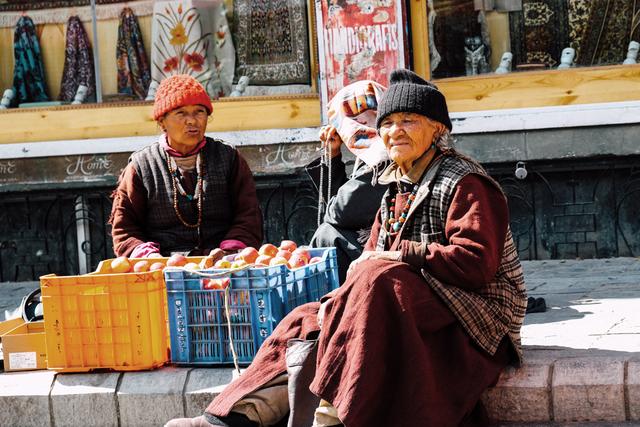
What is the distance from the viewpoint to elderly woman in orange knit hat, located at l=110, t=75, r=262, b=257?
6.03m

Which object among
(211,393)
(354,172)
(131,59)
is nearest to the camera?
(211,393)

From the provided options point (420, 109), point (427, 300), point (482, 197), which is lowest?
point (427, 300)

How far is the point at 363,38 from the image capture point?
8758 millimetres

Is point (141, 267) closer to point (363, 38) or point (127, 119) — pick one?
point (363, 38)

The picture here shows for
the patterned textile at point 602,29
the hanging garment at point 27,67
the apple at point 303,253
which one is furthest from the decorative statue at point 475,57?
the apple at point 303,253

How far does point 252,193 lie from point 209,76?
375 cm

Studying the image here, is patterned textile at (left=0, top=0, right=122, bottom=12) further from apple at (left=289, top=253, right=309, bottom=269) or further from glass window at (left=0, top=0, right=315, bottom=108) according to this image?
apple at (left=289, top=253, right=309, bottom=269)

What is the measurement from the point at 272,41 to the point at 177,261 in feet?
14.4

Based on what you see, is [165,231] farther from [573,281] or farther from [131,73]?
[131,73]

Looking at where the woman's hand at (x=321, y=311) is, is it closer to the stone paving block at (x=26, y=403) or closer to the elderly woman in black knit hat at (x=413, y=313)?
the elderly woman in black knit hat at (x=413, y=313)

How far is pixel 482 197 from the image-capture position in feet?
14.3

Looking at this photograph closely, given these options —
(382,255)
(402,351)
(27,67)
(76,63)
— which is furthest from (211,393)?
(27,67)

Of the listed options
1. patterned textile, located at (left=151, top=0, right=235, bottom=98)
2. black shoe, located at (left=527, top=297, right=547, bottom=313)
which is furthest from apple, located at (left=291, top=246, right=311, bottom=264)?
patterned textile, located at (left=151, top=0, right=235, bottom=98)

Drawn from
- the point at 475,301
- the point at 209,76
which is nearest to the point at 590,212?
the point at 209,76
